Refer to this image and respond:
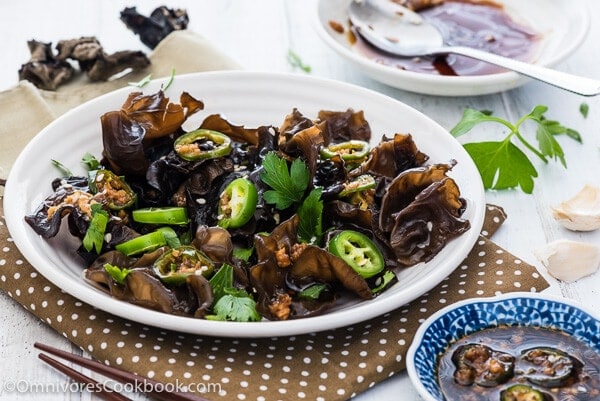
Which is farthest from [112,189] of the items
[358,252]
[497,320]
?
[497,320]

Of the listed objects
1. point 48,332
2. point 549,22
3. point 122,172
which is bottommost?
point 549,22

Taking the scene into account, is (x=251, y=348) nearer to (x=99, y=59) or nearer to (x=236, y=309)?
(x=236, y=309)

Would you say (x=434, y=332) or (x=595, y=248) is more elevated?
(x=434, y=332)

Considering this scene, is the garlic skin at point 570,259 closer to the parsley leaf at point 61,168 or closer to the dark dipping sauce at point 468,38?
the dark dipping sauce at point 468,38

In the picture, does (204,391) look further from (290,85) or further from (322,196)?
(290,85)

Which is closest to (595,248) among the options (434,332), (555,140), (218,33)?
(555,140)

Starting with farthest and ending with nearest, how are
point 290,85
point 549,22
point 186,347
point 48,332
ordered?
point 549,22, point 290,85, point 48,332, point 186,347

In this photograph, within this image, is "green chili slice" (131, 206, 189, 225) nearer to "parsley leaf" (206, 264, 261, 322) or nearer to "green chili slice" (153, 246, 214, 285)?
"green chili slice" (153, 246, 214, 285)
